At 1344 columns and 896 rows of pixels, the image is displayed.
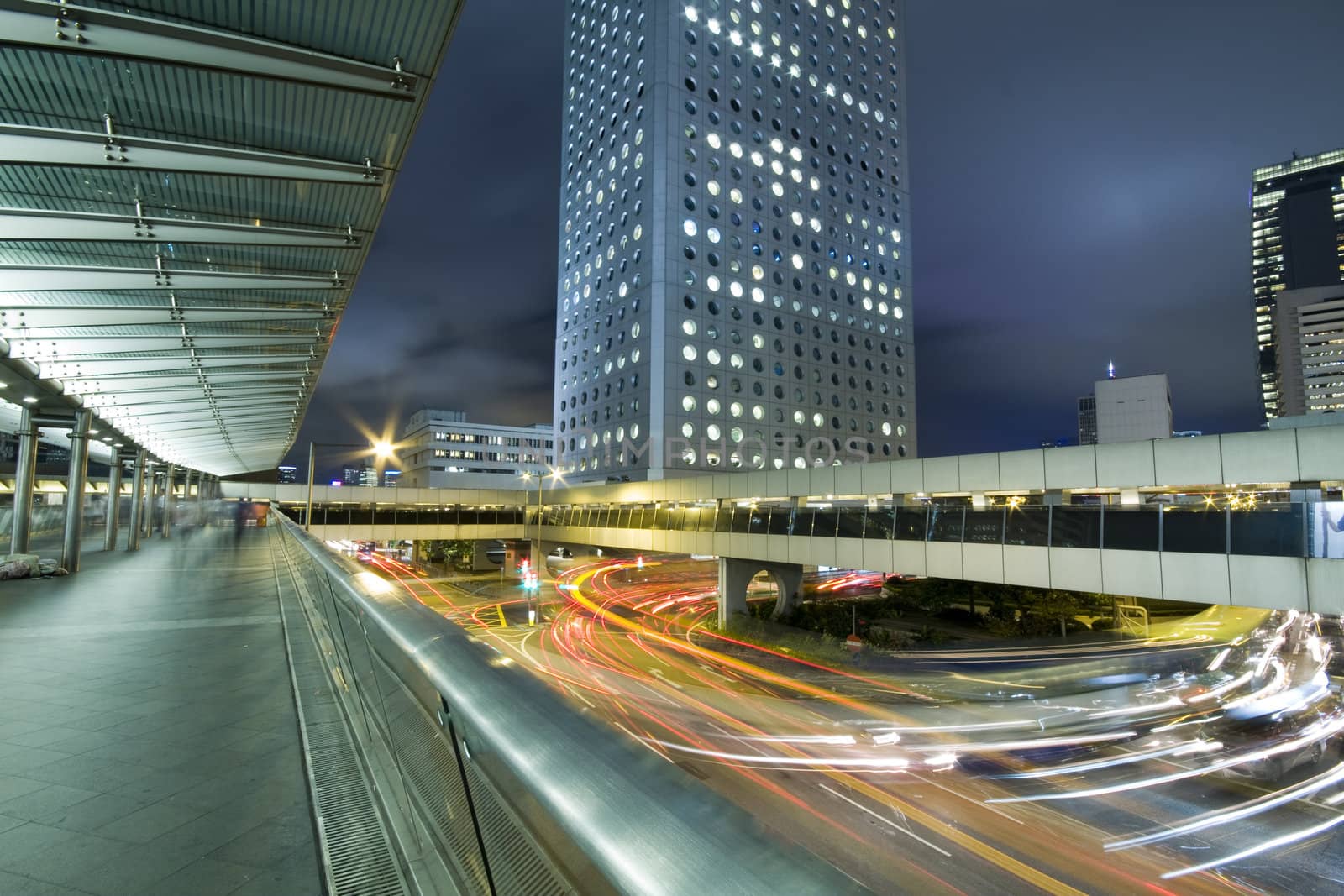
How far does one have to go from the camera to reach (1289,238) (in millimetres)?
164875

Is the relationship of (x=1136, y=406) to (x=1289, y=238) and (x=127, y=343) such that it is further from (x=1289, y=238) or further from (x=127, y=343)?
(x=1289, y=238)

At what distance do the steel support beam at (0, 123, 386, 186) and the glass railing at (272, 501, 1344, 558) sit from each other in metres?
20.4

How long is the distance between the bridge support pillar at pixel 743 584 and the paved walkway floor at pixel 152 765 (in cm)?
2727

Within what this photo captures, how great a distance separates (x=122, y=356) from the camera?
70.1ft

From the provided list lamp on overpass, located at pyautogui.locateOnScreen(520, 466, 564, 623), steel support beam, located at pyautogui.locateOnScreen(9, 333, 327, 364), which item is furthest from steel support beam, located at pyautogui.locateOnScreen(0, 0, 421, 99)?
lamp on overpass, located at pyautogui.locateOnScreen(520, 466, 564, 623)

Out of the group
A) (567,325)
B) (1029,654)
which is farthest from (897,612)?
(567,325)

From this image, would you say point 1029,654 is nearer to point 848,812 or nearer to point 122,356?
point 848,812

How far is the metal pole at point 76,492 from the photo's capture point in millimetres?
21719

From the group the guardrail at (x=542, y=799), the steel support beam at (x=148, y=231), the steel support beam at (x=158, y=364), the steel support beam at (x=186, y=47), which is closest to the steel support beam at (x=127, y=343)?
the steel support beam at (x=158, y=364)

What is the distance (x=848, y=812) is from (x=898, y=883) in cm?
279

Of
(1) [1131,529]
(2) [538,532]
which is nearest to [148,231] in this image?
(1) [1131,529]

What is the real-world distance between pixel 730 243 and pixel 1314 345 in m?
146

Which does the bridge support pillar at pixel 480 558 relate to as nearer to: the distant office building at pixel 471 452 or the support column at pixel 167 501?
the support column at pixel 167 501

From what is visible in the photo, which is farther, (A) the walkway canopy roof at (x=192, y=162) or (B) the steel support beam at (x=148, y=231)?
(B) the steel support beam at (x=148, y=231)
